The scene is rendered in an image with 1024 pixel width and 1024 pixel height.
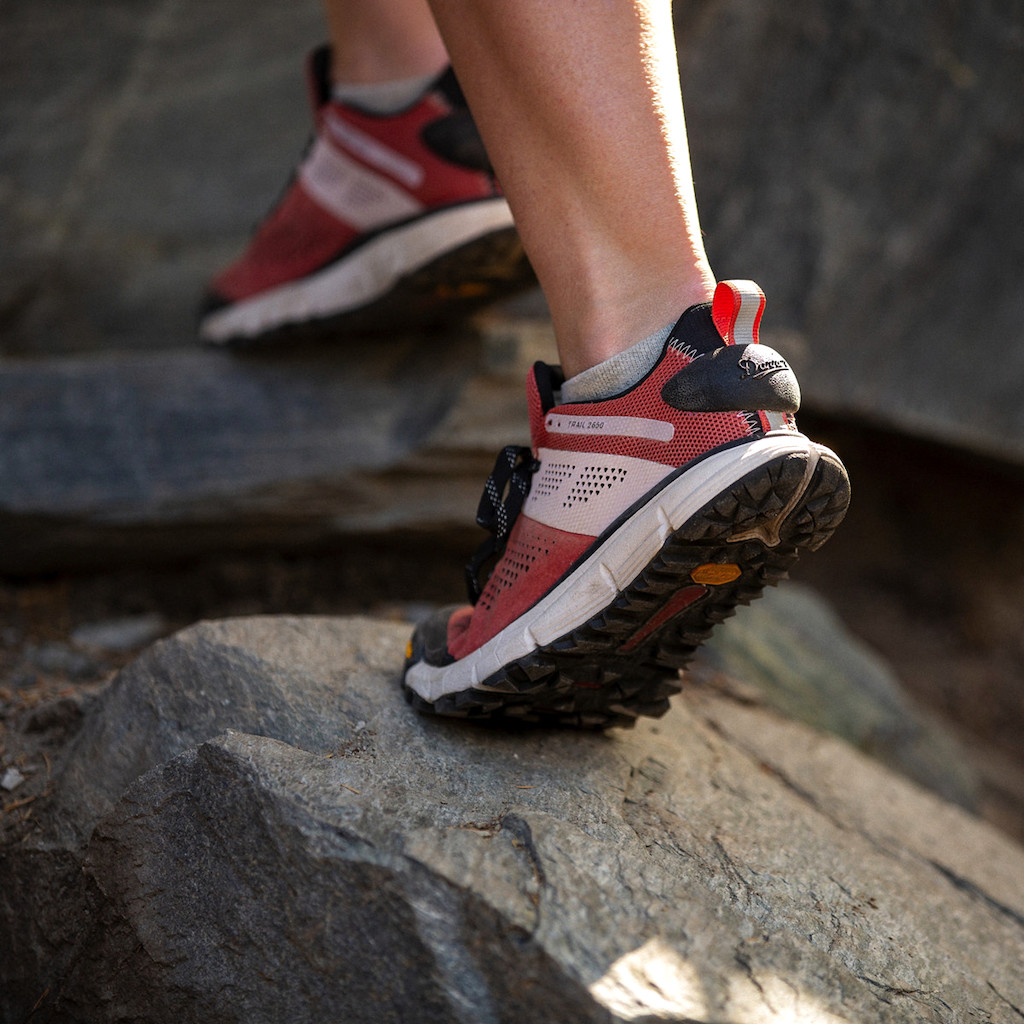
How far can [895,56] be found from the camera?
299 centimetres

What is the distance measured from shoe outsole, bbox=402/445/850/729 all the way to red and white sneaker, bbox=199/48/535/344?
838 mm

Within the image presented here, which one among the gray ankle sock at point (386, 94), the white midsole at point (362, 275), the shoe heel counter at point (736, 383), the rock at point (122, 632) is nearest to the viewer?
the shoe heel counter at point (736, 383)

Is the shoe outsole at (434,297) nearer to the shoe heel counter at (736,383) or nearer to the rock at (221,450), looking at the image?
the rock at (221,450)

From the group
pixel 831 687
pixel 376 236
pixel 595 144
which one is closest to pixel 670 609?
pixel 595 144

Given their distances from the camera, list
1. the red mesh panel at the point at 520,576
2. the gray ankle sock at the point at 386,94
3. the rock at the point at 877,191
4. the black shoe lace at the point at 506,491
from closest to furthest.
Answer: the red mesh panel at the point at 520,576 < the black shoe lace at the point at 506,491 < the gray ankle sock at the point at 386,94 < the rock at the point at 877,191

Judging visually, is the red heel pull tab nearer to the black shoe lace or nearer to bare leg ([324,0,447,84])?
the black shoe lace

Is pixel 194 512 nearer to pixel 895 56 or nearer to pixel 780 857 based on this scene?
pixel 780 857

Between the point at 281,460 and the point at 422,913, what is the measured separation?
4.36 ft

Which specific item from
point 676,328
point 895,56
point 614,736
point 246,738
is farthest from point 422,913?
point 895,56

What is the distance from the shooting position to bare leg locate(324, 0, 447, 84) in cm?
175

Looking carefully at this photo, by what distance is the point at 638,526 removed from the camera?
3.21 feet

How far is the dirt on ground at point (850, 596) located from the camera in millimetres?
1746

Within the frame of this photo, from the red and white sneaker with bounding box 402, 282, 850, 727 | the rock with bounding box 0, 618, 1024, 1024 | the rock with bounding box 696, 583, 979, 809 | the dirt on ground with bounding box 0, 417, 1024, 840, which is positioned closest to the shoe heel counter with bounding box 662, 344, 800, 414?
the red and white sneaker with bounding box 402, 282, 850, 727

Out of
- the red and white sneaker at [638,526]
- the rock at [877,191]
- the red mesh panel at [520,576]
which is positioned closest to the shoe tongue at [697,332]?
the red and white sneaker at [638,526]
